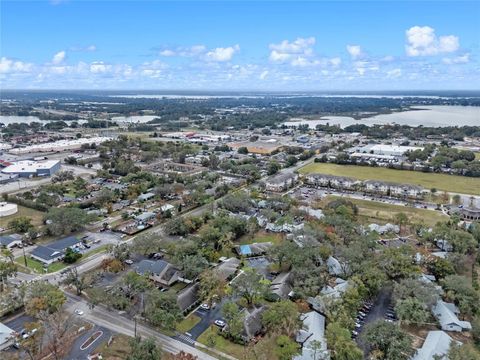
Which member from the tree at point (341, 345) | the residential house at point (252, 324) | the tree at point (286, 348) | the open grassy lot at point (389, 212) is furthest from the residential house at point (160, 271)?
the open grassy lot at point (389, 212)

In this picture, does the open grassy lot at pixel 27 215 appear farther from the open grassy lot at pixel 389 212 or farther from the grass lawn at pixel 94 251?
the open grassy lot at pixel 389 212

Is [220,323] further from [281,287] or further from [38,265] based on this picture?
[38,265]

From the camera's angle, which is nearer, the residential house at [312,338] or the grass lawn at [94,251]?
the residential house at [312,338]

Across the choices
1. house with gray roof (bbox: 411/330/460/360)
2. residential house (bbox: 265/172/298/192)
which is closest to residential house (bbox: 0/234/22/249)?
residential house (bbox: 265/172/298/192)

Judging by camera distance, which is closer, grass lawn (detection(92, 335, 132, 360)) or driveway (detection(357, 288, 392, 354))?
grass lawn (detection(92, 335, 132, 360))

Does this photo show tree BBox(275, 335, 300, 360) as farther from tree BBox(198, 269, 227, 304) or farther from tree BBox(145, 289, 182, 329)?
tree BBox(145, 289, 182, 329)

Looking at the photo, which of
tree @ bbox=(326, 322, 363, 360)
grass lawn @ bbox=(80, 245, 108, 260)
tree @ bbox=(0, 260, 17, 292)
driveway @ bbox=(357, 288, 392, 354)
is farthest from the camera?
grass lawn @ bbox=(80, 245, 108, 260)

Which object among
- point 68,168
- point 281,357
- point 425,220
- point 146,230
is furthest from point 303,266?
point 68,168
